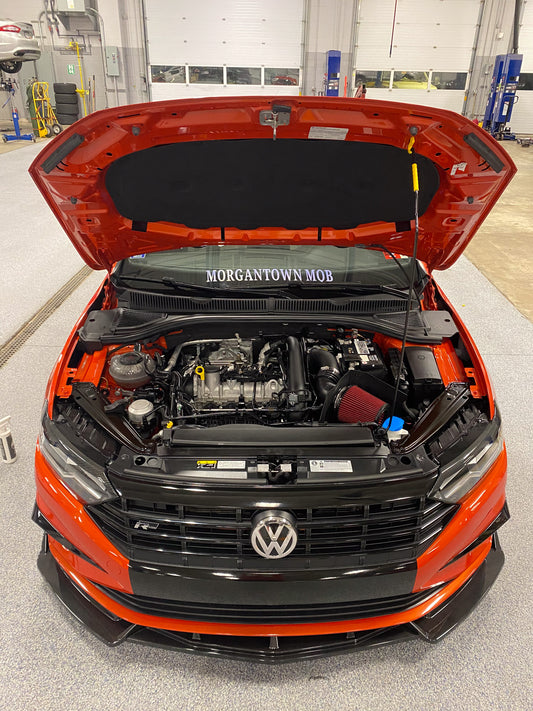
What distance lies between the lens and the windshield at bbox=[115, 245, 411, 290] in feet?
7.42

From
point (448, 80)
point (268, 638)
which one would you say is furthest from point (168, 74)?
point (268, 638)

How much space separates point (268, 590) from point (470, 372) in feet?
3.73

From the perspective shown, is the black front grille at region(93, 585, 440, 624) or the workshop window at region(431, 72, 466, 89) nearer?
the black front grille at region(93, 585, 440, 624)

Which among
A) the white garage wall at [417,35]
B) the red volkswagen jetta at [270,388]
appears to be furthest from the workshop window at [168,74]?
the red volkswagen jetta at [270,388]

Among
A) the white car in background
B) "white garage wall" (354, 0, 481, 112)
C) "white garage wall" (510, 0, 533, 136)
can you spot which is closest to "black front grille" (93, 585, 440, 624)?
the white car in background

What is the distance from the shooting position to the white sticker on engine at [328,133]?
5.44 feet

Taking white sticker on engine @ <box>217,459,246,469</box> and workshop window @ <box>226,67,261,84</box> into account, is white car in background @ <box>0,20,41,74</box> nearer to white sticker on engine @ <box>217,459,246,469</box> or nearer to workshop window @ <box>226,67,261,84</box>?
workshop window @ <box>226,67,261,84</box>

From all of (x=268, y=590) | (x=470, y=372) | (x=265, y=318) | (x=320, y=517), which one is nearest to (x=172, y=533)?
(x=268, y=590)

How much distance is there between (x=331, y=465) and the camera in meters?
1.42

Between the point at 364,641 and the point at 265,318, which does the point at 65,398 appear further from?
the point at 364,641

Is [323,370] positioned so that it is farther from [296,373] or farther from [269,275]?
[269,275]

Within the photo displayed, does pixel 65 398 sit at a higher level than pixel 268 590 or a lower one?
higher

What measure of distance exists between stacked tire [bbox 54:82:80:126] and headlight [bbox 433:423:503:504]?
1413cm

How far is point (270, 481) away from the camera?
1369mm
